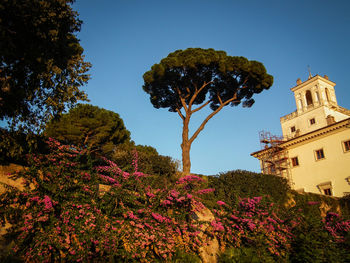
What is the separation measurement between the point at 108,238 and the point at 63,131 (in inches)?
661

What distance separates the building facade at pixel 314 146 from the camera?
87.8 feet

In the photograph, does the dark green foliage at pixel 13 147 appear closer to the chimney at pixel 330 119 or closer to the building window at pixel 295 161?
the building window at pixel 295 161

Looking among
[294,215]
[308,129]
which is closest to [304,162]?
[308,129]

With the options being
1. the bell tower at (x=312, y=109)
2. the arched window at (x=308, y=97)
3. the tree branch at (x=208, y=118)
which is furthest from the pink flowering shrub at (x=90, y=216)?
the arched window at (x=308, y=97)

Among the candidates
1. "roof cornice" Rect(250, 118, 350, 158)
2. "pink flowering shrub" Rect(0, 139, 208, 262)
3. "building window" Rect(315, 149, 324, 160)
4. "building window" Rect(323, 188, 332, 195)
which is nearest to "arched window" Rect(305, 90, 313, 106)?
"roof cornice" Rect(250, 118, 350, 158)

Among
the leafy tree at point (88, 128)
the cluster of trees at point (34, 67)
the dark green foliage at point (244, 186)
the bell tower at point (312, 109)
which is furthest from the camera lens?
the bell tower at point (312, 109)

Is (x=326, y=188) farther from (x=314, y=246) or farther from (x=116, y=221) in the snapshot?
(x=116, y=221)

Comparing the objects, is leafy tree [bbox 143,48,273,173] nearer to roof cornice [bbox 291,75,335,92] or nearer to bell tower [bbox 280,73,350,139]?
bell tower [bbox 280,73,350,139]

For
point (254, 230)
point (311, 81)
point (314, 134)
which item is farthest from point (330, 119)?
point (254, 230)

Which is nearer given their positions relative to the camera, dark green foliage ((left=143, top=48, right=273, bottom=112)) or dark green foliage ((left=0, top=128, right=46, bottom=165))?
dark green foliage ((left=0, top=128, right=46, bottom=165))

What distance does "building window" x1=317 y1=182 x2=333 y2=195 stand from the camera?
1065 inches

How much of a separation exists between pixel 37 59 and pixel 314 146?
2855 centimetres

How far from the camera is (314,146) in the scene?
29.3 metres

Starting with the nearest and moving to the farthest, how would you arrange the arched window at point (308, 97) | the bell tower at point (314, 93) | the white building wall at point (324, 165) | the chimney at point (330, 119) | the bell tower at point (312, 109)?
the white building wall at point (324, 165) → the chimney at point (330, 119) → the bell tower at point (312, 109) → the bell tower at point (314, 93) → the arched window at point (308, 97)
